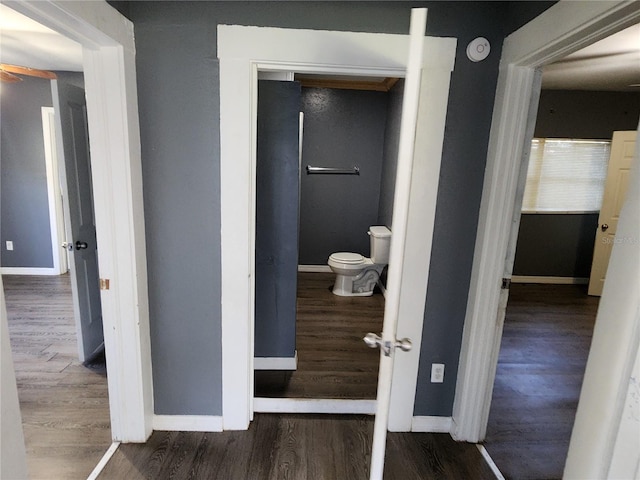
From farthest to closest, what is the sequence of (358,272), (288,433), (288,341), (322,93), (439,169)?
1. (322,93)
2. (358,272)
3. (288,341)
4. (288,433)
5. (439,169)

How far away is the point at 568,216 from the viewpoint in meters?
4.64

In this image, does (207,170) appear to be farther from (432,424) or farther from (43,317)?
(43,317)

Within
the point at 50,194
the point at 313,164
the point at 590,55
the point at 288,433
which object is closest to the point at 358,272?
the point at 313,164

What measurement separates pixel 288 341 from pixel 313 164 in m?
2.80

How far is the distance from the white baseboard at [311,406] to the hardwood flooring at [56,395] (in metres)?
0.81

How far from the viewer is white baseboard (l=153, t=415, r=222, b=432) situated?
1984 millimetres

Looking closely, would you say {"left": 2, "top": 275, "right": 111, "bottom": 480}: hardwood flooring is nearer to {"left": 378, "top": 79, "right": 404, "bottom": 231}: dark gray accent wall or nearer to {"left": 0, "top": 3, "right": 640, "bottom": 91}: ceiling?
{"left": 0, "top": 3, "right": 640, "bottom": 91}: ceiling

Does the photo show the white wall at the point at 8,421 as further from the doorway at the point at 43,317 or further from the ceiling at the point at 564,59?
the ceiling at the point at 564,59

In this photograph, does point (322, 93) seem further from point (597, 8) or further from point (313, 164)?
point (597, 8)

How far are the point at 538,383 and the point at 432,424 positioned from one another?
106 centimetres

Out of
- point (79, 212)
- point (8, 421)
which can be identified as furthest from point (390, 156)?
point (8, 421)

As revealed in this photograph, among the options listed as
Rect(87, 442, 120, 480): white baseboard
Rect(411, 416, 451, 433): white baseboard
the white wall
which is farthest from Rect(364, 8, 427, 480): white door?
Rect(87, 442, 120, 480): white baseboard

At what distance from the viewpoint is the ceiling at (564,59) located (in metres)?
2.30

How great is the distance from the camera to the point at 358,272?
4113 millimetres
